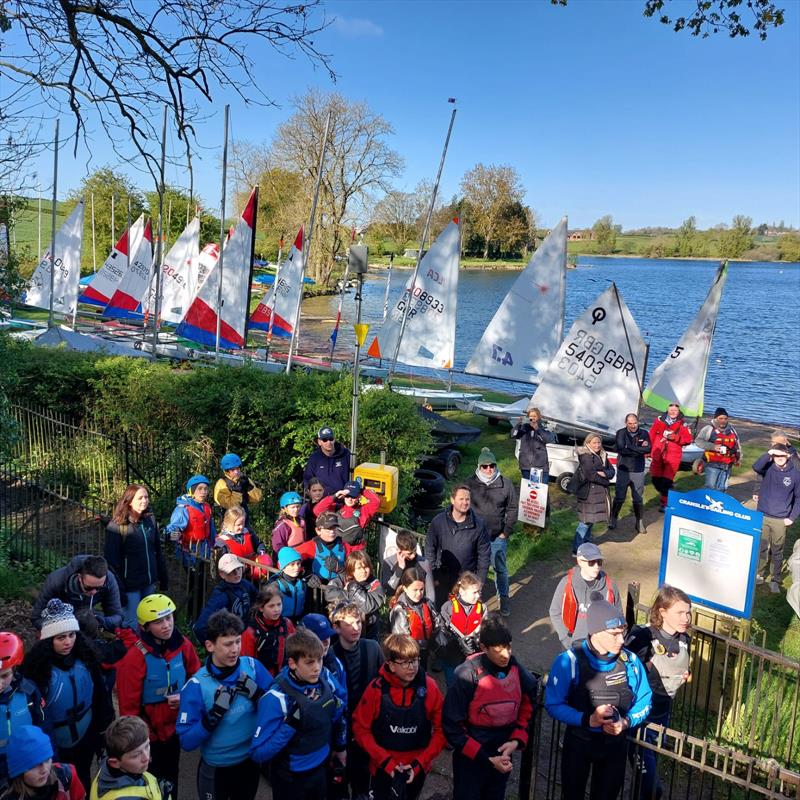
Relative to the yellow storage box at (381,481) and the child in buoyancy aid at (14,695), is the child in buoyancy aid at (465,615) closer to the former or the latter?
the child in buoyancy aid at (14,695)

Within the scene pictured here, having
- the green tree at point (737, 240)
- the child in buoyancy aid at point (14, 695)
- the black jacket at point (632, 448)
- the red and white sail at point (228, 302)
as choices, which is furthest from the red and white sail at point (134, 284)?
the green tree at point (737, 240)

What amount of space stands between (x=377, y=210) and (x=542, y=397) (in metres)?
47.6

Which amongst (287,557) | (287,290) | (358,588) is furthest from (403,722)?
(287,290)

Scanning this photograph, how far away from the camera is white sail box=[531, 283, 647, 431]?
12.4 metres

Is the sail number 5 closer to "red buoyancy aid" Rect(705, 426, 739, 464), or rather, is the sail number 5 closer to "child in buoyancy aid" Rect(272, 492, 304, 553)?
"red buoyancy aid" Rect(705, 426, 739, 464)

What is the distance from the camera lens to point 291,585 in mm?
5281

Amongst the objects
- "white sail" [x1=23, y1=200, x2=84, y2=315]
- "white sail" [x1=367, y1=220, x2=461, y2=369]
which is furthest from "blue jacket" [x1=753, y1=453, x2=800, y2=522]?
"white sail" [x1=23, y1=200, x2=84, y2=315]

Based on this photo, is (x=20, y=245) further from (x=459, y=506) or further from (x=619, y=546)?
(x=619, y=546)

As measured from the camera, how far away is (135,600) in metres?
5.99

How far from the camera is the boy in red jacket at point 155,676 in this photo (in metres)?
3.90

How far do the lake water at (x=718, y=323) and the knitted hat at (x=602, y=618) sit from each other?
12.0 metres

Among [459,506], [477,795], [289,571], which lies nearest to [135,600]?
[289,571]

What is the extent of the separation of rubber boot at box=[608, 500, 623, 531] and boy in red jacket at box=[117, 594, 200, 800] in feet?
24.5

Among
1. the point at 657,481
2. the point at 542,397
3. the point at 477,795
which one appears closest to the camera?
the point at 477,795
